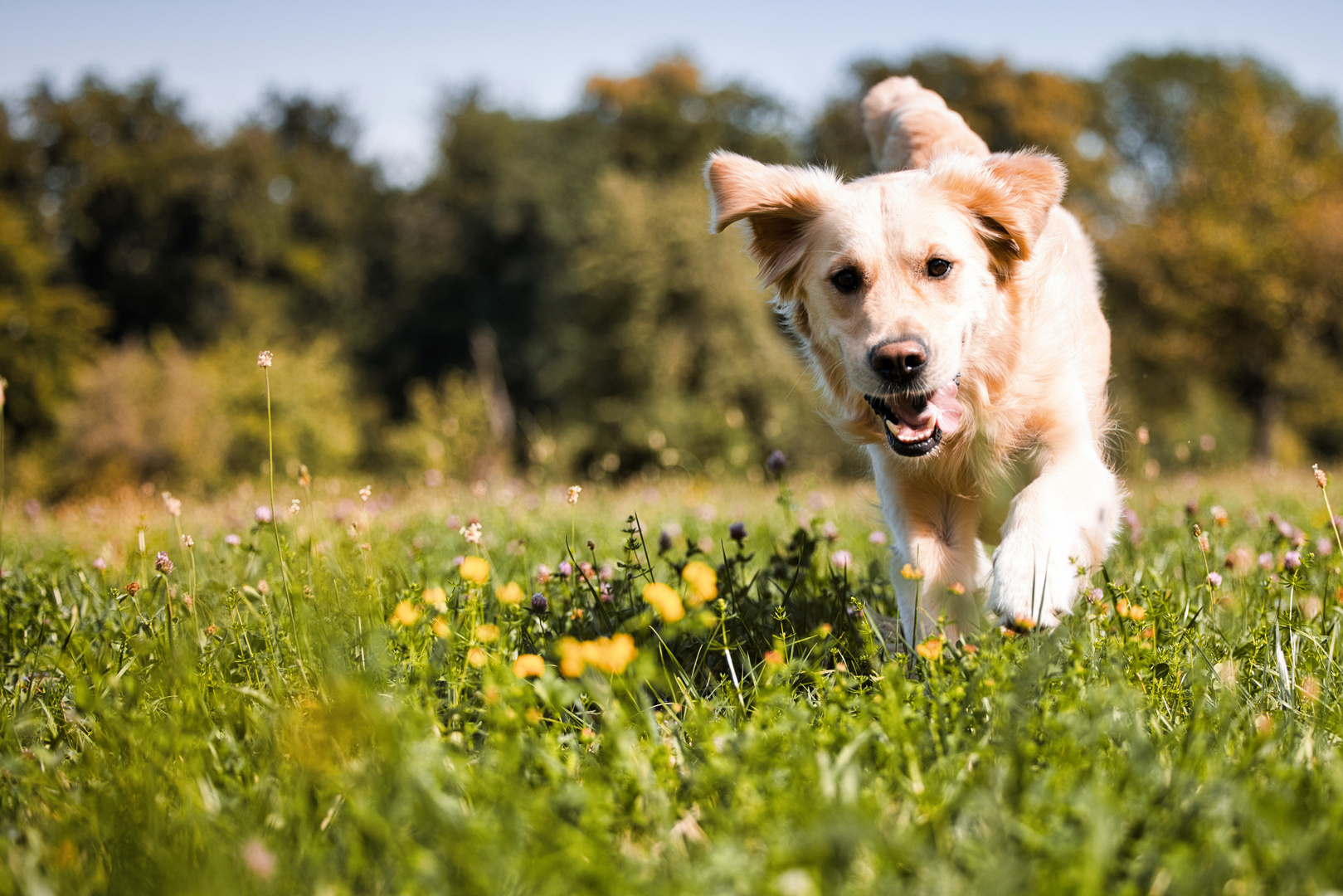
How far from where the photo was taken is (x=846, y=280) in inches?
124

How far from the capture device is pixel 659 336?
94.5ft

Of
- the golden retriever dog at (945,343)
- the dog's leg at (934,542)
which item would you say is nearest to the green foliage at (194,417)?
the golden retriever dog at (945,343)

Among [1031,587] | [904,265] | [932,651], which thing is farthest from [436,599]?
[904,265]

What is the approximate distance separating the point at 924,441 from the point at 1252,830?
1.68m

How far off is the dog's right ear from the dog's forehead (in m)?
0.15

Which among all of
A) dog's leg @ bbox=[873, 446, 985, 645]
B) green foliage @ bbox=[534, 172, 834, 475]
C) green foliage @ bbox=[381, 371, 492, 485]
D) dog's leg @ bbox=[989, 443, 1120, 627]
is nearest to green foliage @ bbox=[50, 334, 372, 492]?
green foliage @ bbox=[381, 371, 492, 485]

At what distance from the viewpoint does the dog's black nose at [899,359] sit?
9.21 ft

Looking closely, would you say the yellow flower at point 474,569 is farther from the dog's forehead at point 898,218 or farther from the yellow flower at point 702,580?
the dog's forehead at point 898,218

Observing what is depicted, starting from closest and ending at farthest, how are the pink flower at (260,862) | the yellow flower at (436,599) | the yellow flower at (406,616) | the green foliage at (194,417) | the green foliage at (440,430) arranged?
the pink flower at (260,862)
the yellow flower at (406,616)
the yellow flower at (436,599)
the green foliage at (440,430)
the green foliage at (194,417)

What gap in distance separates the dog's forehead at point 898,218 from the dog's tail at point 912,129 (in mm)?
1096

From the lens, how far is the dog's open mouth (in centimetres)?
296

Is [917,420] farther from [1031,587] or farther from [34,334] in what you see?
[34,334]

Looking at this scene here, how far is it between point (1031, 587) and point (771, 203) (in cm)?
176

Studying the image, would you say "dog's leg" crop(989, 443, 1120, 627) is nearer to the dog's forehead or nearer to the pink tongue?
the pink tongue
